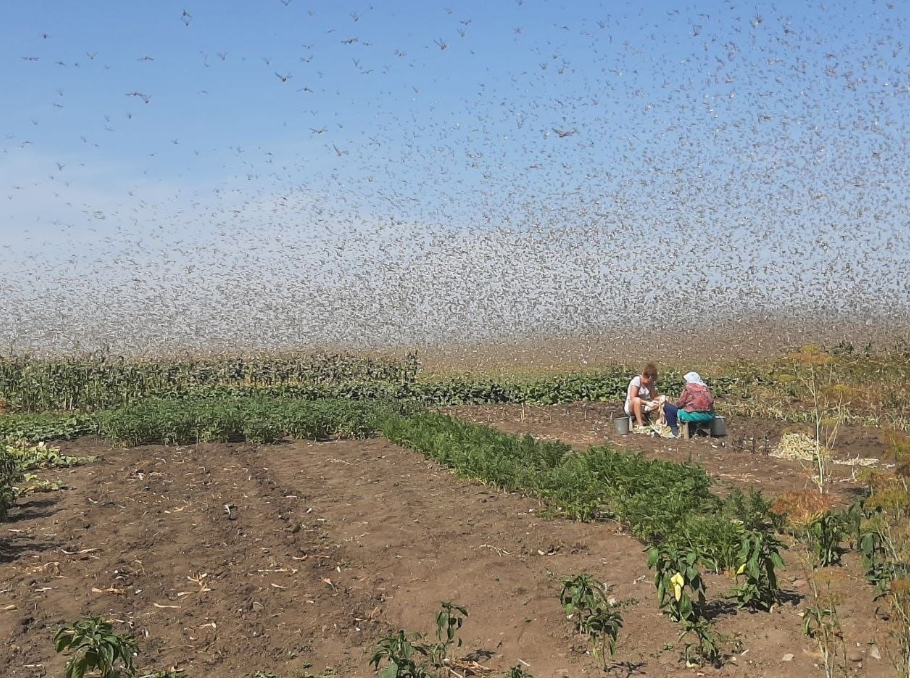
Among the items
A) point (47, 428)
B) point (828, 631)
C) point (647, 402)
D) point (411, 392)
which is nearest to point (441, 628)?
point (828, 631)

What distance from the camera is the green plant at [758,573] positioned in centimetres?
572

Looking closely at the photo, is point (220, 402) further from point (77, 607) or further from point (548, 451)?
point (77, 607)

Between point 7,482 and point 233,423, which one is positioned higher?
point 7,482

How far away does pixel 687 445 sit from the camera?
13.2m

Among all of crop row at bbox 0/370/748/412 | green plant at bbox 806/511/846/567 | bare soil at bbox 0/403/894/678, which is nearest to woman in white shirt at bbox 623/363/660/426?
bare soil at bbox 0/403/894/678

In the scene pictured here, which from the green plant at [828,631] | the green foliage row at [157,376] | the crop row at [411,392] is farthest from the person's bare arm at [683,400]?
the green foliage row at [157,376]

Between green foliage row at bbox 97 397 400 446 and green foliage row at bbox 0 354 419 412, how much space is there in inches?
241

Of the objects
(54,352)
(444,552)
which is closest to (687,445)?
(444,552)

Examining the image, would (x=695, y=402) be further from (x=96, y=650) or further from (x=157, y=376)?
(x=157, y=376)

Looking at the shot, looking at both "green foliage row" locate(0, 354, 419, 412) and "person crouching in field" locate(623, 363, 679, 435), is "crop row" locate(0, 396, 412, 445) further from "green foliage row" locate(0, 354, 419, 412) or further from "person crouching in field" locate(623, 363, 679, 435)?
"green foliage row" locate(0, 354, 419, 412)

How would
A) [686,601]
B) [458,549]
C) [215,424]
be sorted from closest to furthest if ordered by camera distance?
1. [686,601]
2. [458,549]
3. [215,424]

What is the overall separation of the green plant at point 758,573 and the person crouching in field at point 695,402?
8.50 m

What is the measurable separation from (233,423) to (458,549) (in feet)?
29.7

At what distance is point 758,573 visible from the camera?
18.9ft
